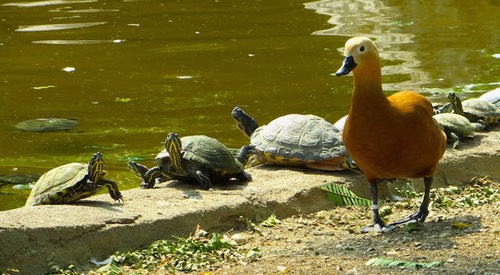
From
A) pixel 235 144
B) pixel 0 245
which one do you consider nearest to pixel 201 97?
pixel 235 144

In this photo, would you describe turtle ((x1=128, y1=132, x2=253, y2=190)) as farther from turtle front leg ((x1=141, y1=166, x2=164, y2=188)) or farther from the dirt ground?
the dirt ground

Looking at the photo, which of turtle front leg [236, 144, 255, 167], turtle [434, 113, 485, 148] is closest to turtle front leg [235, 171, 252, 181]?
turtle front leg [236, 144, 255, 167]

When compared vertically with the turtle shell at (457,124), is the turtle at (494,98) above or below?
below

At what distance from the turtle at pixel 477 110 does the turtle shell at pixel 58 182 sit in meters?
3.13

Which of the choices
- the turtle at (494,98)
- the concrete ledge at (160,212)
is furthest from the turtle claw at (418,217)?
the turtle at (494,98)

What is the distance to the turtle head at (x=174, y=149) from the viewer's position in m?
5.62

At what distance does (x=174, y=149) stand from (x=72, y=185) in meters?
0.77

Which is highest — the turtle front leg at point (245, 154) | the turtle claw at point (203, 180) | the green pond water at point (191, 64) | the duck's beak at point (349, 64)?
the duck's beak at point (349, 64)

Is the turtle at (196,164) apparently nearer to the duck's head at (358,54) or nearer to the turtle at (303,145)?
the turtle at (303,145)

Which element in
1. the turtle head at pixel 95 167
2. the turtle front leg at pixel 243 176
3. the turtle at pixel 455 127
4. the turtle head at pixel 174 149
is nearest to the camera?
the turtle head at pixel 95 167

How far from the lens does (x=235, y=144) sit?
7766 mm

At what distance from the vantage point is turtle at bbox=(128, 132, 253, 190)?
18.7 ft

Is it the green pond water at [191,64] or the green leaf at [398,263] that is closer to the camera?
the green leaf at [398,263]

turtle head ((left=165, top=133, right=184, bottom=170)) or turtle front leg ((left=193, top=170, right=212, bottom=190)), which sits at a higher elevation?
turtle head ((left=165, top=133, right=184, bottom=170))
